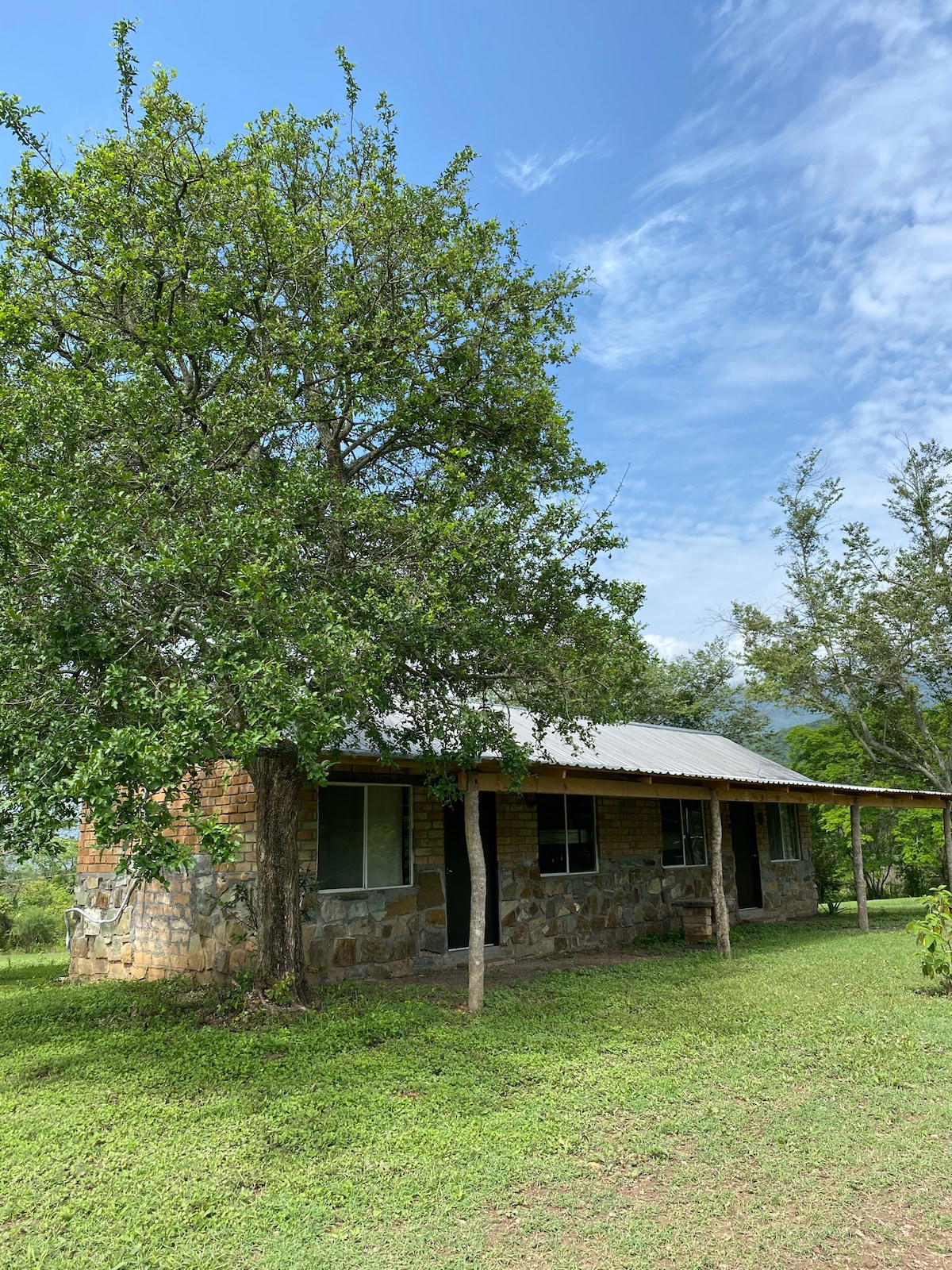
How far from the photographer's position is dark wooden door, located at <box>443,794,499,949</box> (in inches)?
413

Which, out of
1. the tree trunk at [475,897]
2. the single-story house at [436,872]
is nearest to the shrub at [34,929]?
the single-story house at [436,872]

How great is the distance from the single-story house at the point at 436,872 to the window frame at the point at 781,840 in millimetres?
2427

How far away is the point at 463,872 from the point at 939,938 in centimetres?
530

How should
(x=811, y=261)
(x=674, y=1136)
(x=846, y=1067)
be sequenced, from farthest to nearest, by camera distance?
1. (x=811, y=261)
2. (x=846, y=1067)
3. (x=674, y=1136)

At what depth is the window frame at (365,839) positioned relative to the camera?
911 cm

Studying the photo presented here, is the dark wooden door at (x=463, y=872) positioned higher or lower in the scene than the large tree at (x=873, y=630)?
lower

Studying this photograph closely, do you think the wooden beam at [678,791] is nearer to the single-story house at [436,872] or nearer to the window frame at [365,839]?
the single-story house at [436,872]

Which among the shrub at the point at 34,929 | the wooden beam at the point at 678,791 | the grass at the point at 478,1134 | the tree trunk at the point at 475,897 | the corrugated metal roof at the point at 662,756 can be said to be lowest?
the shrub at the point at 34,929

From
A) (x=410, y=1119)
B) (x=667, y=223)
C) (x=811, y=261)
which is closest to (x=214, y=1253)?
(x=410, y=1119)

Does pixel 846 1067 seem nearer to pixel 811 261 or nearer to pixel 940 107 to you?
pixel 940 107

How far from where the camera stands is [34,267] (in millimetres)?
7457

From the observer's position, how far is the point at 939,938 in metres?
8.64

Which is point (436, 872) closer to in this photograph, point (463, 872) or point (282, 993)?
point (463, 872)

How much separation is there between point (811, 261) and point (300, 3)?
24.7 feet
